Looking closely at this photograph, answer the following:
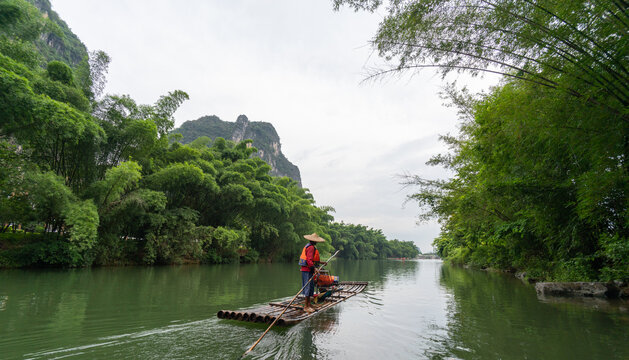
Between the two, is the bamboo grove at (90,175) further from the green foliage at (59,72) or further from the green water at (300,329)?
the green water at (300,329)

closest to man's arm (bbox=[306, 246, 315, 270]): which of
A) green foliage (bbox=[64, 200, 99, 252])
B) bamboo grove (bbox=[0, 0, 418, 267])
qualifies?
bamboo grove (bbox=[0, 0, 418, 267])

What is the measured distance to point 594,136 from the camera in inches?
164

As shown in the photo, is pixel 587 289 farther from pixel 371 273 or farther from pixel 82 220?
pixel 82 220

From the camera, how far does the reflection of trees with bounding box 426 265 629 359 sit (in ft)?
14.9

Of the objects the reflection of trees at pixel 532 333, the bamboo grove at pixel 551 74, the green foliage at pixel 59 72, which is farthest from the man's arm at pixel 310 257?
the green foliage at pixel 59 72

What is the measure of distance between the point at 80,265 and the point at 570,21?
64.1 ft

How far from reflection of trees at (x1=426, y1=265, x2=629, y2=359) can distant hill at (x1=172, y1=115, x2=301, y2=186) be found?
79.4 meters

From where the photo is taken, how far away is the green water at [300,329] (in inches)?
163

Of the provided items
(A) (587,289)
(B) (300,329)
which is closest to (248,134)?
(A) (587,289)

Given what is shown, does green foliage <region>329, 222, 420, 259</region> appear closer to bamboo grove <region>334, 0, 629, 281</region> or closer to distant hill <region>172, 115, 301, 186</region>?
distant hill <region>172, 115, 301, 186</region>

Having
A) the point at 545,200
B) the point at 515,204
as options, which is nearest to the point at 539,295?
the point at 515,204

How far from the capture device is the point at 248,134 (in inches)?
4336

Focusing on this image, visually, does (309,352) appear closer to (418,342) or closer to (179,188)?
(418,342)

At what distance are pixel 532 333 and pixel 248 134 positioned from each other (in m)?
110
